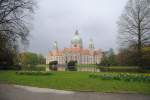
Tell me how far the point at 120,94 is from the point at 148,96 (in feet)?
4.26

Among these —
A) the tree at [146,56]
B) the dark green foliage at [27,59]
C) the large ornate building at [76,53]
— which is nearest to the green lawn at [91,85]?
the tree at [146,56]

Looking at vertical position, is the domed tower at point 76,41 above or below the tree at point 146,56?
above

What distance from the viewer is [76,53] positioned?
5330 inches

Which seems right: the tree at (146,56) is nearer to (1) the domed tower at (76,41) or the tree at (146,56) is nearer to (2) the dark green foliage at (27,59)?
(2) the dark green foliage at (27,59)

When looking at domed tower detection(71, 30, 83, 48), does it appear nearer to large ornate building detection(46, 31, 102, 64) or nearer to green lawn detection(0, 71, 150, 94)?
large ornate building detection(46, 31, 102, 64)

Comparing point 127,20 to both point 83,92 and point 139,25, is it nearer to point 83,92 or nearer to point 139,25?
point 139,25

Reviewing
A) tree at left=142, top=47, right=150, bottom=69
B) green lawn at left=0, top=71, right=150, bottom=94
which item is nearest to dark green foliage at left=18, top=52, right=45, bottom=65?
tree at left=142, top=47, right=150, bottom=69

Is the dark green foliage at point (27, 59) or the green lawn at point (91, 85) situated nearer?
the green lawn at point (91, 85)

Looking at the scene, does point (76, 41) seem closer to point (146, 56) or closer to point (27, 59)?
point (27, 59)

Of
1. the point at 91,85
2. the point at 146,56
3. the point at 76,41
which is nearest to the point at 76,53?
the point at 76,41

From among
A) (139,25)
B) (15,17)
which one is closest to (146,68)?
(139,25)

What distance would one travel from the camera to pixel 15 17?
27000 millimetres

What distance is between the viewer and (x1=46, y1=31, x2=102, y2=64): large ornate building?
136 metres

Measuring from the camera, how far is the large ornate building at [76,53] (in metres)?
136
